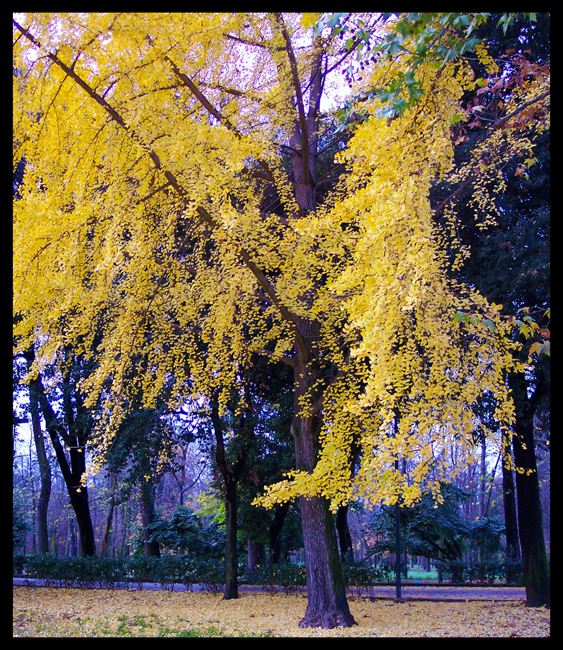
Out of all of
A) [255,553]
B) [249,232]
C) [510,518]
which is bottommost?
[255,553]

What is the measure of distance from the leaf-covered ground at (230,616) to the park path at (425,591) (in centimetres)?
79

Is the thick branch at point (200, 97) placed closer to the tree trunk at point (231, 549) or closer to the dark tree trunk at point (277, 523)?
the tree trunk at point (231, 549)

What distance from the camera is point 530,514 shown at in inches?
391

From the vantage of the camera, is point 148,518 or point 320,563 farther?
point 148,518

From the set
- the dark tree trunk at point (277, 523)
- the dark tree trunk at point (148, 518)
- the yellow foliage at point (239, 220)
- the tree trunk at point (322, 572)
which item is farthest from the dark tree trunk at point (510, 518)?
the dark tree trunk at point (148, 518)

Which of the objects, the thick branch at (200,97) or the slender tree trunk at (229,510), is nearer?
the thick branch at (200,97)

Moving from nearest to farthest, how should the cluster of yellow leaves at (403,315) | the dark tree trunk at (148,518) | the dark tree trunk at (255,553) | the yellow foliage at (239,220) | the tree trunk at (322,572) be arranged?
the cluster of yellow leaves at (403,315)
the yellow foliage at (239,220)
the tree trunk at (322,572)
the dark tree trunk at (255,553)
the dark tree trunk at (148,518)

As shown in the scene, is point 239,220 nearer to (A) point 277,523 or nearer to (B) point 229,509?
(B) point 229,509

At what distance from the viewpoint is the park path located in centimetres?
1178

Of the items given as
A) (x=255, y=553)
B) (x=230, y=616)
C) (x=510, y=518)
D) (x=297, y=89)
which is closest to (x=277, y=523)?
(x=255, y=553)

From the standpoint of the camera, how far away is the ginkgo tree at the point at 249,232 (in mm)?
4883

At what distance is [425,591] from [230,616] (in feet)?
22.6
